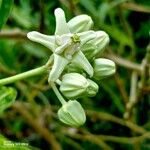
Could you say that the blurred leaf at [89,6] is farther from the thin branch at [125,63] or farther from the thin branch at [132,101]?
the thin branch at [132,101]

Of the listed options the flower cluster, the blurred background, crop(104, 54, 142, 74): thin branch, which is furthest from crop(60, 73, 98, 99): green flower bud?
crop(104, 54, 142, 74): thin branch

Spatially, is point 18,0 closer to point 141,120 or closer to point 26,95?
point 26,95

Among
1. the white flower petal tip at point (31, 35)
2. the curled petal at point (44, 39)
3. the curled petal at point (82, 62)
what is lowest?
the curled petal at point (82, 62)

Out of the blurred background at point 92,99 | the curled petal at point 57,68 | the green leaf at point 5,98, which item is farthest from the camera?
the blurred background at point 92,99

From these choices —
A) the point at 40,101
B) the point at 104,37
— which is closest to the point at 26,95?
the point at 40,101

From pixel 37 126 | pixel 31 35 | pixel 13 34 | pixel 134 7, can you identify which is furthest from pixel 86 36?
pixel 134 7

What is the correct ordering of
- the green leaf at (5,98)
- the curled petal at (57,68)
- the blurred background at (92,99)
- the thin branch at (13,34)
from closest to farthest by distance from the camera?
1. the curled petal at (57,68)
2. the green leaf at (5,98)
3. the thin branch at (13,34)
4. the blurred background at (92,99)

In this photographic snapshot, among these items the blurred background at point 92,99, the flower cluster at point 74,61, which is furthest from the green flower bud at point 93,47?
the blurred background at point 92,99
